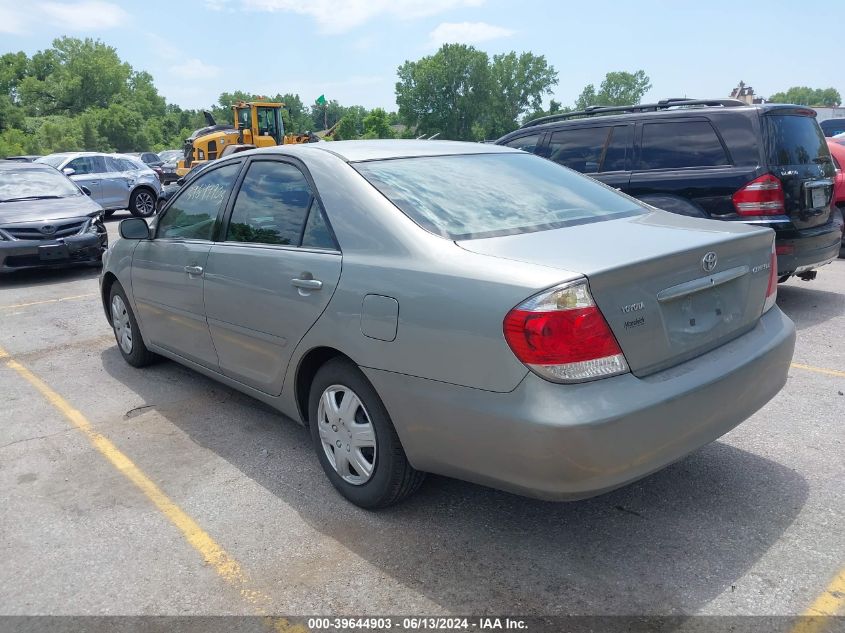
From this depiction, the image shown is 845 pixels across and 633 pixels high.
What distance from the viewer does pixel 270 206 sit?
12.4 feet

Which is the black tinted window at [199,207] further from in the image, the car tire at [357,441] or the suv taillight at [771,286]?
the suv taillight at [771,286]

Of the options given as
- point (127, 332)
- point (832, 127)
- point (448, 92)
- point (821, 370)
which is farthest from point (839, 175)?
point (448, 92)

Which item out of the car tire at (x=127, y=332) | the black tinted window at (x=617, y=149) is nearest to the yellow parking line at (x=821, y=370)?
the black tinted window at (x=617, y=149)

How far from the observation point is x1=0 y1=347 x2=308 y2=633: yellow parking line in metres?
2.62

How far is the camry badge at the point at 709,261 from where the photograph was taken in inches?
110

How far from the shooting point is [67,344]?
6.36 meters

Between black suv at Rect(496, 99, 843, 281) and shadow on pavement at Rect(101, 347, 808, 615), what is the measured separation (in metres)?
2.97

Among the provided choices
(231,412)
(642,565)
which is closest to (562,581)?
(642,565)

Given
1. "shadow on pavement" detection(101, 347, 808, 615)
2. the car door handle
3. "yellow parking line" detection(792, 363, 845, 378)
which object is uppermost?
the car door handle

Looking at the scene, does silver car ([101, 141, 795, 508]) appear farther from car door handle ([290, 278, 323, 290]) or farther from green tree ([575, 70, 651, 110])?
green tree ([575, 70, 651, 110])

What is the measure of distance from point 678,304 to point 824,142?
4.84 meters

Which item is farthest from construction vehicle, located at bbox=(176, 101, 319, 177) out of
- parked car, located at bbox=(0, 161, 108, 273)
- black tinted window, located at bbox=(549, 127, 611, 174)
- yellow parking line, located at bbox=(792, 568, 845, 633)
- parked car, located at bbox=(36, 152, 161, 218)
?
yellow parking line, located at bbox=(792, 568, 845, 633)

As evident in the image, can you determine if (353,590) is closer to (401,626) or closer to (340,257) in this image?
(401,626)

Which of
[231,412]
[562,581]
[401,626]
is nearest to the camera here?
[401,626]
